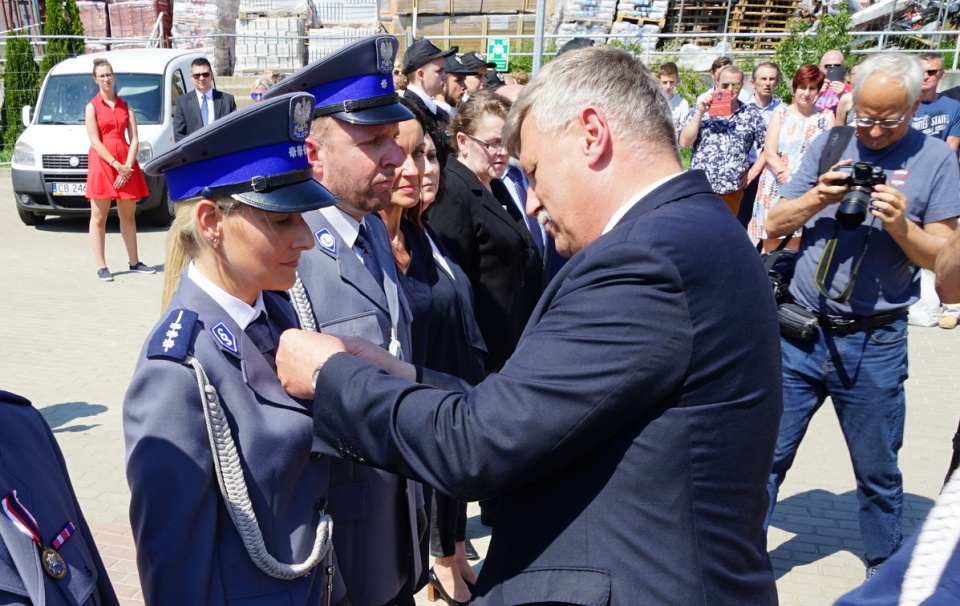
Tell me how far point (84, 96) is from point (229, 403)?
11.2 m

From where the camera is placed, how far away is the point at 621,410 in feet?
4.66

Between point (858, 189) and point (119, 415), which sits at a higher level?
point (858, 189)

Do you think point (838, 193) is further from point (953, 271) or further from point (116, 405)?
point (116, 405)

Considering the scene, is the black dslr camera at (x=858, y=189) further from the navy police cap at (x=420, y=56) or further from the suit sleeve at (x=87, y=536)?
the navy police cap at (x=420, y=56)

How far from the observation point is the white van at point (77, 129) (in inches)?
419

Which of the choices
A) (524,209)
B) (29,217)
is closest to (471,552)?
(524,209)

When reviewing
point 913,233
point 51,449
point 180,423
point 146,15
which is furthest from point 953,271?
point 146,15

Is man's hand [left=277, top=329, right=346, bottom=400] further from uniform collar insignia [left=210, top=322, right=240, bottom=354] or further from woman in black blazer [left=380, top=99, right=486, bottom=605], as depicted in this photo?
woman in black blazer [left=380, top=99, right=486, bottom=605]

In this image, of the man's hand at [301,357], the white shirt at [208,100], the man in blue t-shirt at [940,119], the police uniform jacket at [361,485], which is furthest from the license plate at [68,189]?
the man's hand at [301,357]

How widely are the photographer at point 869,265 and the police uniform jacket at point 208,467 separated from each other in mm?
2445

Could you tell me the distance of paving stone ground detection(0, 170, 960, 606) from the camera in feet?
13.5

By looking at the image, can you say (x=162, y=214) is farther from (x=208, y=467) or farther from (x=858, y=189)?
(x=208, y=467)

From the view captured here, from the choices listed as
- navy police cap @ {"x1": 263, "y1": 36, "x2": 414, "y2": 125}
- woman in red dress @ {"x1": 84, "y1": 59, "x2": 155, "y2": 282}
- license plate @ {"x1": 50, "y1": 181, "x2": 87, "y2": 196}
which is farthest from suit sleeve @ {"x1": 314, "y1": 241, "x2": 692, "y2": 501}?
license plate @ {"x1": 50, "y1": 181, "x2": 87, "y2": 196}

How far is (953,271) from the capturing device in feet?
8.30
